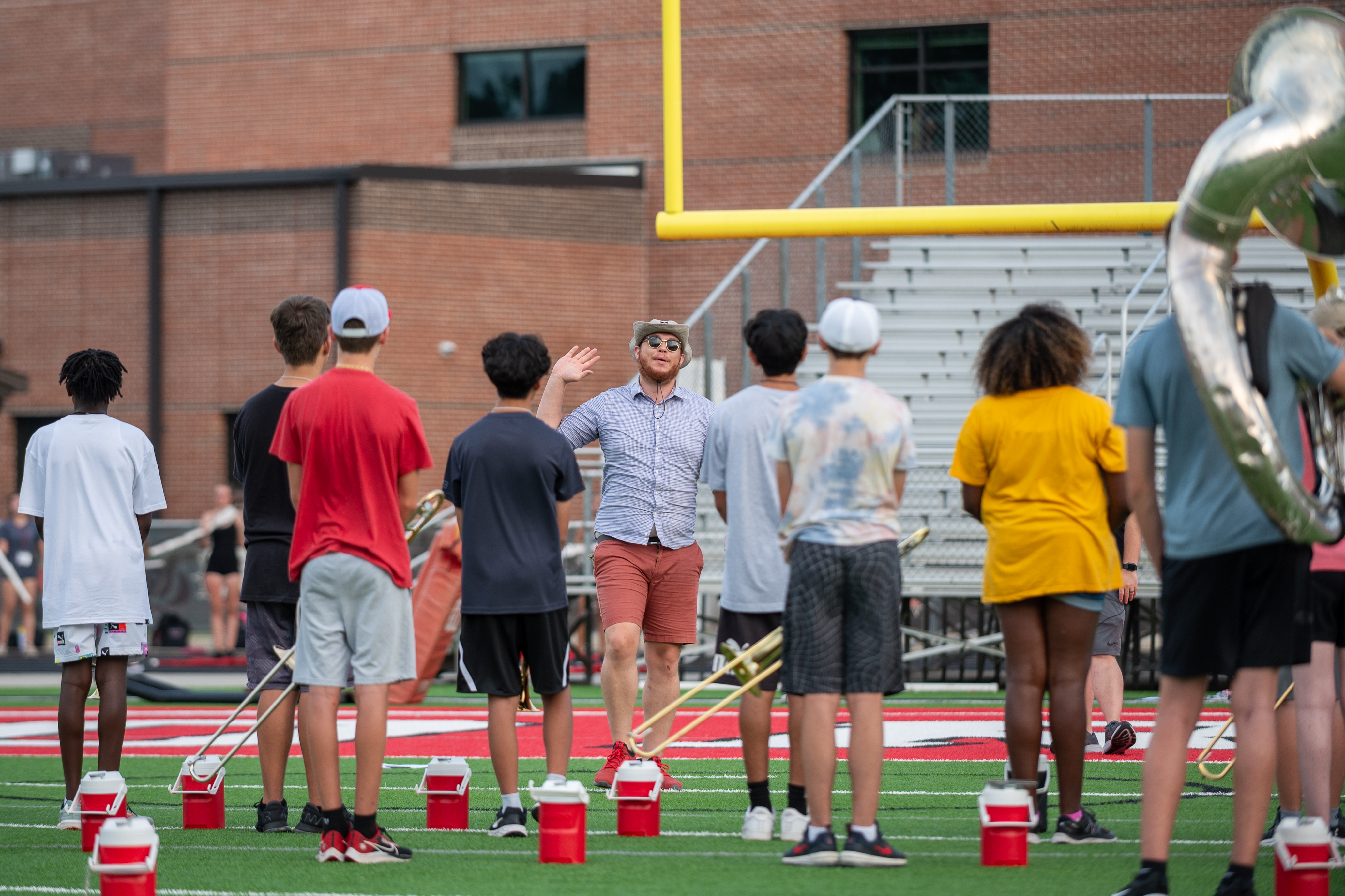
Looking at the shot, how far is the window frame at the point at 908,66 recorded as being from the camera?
88.8ft

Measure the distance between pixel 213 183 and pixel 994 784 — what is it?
23857 mm

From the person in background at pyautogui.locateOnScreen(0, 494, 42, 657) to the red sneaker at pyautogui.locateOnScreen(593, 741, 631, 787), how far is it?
47.0 feet

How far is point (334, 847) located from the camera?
19.4ft

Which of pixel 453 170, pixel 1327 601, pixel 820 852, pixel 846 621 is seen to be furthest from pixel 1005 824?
pixel 453 170

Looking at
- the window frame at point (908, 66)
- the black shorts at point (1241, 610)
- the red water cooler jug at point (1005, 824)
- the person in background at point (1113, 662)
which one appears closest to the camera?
the black shorts at point (1241, 610)

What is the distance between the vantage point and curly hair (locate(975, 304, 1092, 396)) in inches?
236

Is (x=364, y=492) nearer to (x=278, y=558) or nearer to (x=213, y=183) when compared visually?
(x=278, y=558)

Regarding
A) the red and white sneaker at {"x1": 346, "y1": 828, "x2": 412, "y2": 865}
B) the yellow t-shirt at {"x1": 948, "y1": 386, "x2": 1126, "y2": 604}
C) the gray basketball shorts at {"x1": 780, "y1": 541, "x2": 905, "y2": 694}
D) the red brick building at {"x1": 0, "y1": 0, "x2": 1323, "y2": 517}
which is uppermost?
the red brick building at {"x1": 0, "y1": 0, "x2": 1323, "y2": 517}

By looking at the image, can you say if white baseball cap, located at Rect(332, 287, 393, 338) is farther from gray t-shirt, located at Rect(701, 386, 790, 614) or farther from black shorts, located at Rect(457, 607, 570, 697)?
gray t-shirt, located at Rect(701, 386, 790, 614)

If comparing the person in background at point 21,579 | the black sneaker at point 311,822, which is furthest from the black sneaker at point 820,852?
the person in background at point 21,579

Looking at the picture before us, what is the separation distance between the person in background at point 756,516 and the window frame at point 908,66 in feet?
68.6

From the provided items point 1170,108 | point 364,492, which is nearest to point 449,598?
point 364,492

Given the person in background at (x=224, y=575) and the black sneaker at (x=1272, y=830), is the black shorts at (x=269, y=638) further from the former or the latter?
the person in background at (x=224, y=575)

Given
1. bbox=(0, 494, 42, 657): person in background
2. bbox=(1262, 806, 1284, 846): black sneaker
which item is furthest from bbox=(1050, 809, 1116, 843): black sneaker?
bbox=(0, 494, 42, 657): person in background
